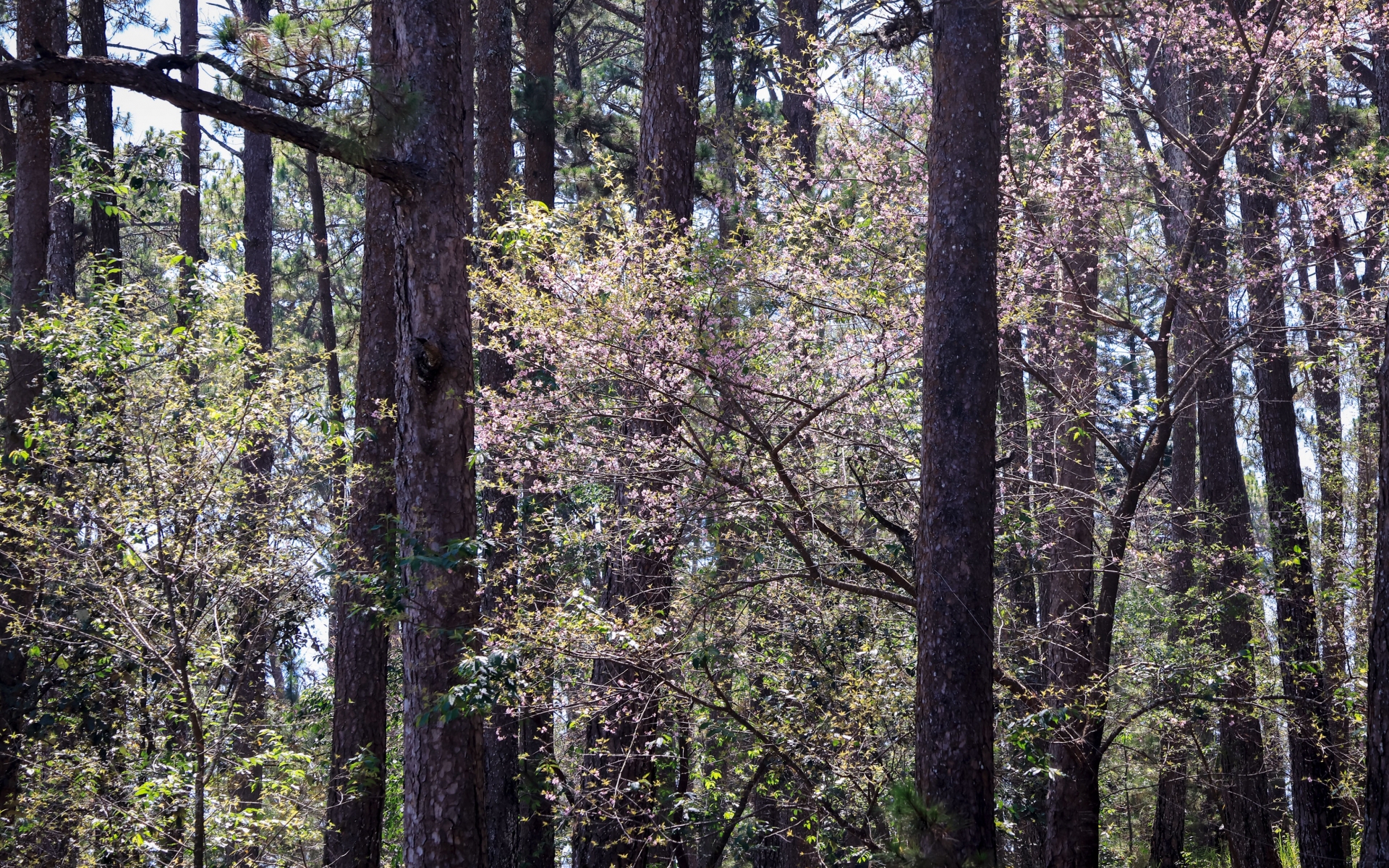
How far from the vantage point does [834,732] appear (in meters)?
7.13

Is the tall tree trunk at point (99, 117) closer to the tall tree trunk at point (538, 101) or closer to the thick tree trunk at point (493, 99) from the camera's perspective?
the thick tree trunk at point (493, 99)

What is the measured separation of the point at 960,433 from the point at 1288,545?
578 centimetres

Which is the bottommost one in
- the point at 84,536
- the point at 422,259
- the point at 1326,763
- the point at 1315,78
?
the point at 1326,763

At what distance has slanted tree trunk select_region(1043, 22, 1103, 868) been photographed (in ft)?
25.0

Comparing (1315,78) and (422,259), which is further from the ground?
(1315,78)

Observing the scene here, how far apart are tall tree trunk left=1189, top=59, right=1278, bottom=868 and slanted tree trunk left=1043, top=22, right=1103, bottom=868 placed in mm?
819

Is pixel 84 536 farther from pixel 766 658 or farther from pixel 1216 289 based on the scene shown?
pixel 1216 289

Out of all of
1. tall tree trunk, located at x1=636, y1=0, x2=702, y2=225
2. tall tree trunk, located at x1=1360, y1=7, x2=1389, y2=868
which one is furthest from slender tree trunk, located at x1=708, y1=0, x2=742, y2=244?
tall tree trunk, located at x1=1360, y1=7, x2=1389, y2=868

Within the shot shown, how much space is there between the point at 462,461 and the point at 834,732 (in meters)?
3.10

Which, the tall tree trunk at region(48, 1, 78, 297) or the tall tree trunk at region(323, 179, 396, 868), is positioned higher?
the tall tree trunk at region(48, 1, 78, 297)

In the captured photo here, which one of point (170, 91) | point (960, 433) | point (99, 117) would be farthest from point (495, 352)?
point (960, 433)

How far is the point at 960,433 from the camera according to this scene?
5746 millimetres

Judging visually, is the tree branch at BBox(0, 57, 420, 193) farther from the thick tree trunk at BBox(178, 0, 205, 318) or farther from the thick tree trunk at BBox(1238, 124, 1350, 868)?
the thick tree trunk at BBox(178, 0, 205, 318)

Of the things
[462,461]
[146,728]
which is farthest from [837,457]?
[146,728]
